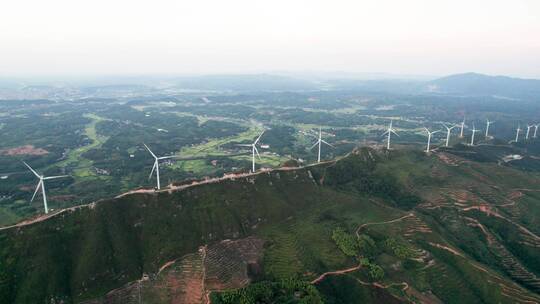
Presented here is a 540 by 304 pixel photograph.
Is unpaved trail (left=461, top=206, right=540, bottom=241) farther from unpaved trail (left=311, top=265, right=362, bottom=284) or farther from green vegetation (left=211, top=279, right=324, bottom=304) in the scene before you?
green vegetation (left=211, top=279, right=324, bottom=304)

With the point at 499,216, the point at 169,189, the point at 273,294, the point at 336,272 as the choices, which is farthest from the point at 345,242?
the point at 499,216

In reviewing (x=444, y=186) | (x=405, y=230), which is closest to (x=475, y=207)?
(x=444, y=186)

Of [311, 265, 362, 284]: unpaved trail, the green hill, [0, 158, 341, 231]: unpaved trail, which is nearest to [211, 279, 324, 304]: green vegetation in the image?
the green hill

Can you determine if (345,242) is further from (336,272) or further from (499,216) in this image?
(499,216)

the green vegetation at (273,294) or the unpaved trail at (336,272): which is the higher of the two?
the green vegetation at (273,294)

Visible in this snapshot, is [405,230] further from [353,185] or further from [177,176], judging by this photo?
[177,176]

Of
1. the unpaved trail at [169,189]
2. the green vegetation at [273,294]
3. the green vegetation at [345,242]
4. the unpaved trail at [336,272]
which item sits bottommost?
the unpaved trail at [336,272]

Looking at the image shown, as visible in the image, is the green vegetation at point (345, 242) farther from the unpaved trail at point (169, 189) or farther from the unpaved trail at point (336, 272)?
the unpaved trail at point (169, 189)

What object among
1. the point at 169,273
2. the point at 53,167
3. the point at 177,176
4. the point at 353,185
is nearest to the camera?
the point at 169,273

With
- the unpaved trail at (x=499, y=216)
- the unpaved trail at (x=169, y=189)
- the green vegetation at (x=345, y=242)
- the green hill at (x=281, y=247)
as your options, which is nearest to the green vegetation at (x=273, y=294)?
the green hill at (x=281, y=247)
